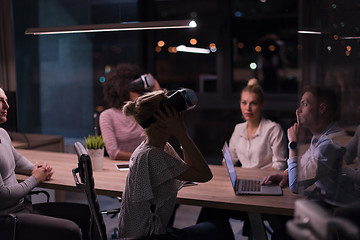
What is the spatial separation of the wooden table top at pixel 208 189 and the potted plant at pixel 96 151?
2.3 inches

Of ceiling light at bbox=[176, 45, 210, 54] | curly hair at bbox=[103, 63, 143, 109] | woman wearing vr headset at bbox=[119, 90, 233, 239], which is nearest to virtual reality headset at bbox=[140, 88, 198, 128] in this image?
woman wearing vr headset at bbox=[119, 90, 233, 239]

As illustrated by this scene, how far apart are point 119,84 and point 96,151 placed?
0.87 metres

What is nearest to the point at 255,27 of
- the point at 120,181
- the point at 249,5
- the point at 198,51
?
the point at 249,5

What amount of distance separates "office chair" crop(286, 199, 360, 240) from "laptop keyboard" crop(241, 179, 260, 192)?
1.60 m

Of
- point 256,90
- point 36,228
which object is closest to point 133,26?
point 256,90

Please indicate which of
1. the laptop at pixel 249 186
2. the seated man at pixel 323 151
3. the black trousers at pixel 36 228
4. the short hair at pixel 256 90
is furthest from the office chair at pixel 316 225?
the short hair at pixel 256 90

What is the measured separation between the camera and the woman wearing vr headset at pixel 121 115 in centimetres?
352

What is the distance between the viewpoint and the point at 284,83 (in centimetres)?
547

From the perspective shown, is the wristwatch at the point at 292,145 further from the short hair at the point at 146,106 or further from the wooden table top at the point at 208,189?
the short hair at the point at 146,106

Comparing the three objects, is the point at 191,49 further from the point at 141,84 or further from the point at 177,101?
the point at 177,101

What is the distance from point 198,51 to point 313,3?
320cm

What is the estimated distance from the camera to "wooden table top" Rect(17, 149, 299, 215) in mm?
2305

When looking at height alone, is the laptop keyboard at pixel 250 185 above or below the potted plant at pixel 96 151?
below

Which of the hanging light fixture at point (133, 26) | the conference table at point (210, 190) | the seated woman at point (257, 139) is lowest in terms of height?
the conference table at point (210, 190)
